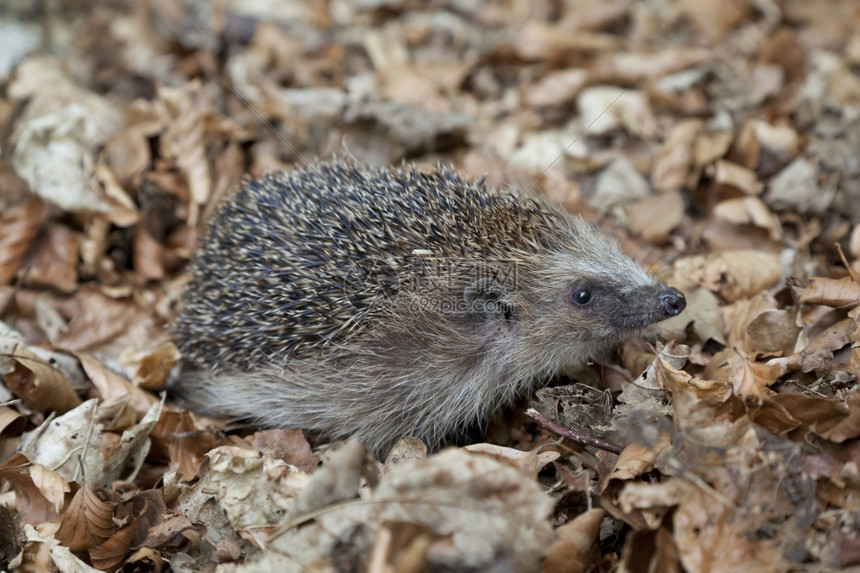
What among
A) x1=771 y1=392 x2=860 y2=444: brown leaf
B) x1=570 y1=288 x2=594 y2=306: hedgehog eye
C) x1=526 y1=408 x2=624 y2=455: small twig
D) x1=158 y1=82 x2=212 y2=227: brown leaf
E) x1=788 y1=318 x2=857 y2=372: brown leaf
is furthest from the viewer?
x1=158 y1=82 x2=212 y2=227: brown leaf

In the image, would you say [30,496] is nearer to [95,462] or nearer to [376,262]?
[95,462]

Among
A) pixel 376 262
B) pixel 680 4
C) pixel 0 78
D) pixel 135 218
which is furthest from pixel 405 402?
pixel 680 4

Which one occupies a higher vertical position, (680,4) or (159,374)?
(680,4)

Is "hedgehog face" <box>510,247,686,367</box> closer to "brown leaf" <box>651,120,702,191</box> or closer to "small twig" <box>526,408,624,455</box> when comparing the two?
"small twig" <box>526,408,624,455</box>

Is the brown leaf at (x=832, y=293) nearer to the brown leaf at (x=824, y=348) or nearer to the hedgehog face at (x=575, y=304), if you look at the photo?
the brown leaf at (x=824, y=348)

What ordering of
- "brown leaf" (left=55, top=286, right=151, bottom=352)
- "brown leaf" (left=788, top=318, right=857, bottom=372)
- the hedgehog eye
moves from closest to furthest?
"brown leaf" (left=788, top=318, right=857, bottom=372) → the hedgehog eye → "brown leaf" (left=55, top=286, right=151, bottom=352)

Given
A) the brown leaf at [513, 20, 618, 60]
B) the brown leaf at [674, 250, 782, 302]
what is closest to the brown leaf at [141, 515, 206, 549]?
the brown leaf at [674, 250, 782, 302]

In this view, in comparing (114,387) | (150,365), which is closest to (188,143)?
(150,365)

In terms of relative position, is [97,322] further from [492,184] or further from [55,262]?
[492,184]
